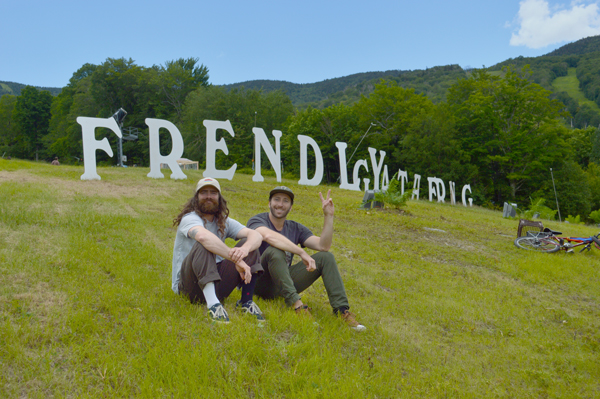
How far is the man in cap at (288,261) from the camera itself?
3.84 meters

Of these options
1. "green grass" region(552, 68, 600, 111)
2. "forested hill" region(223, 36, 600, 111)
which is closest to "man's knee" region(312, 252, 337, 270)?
"forested hill" region(223, 36, 600, 111)

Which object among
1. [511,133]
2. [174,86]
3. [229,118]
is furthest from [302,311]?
[174,86]

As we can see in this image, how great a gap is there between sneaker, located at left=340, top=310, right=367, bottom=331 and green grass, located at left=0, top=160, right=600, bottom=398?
0.26 ft

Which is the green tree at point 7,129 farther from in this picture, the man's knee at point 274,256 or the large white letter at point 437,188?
the man's knee at point 274,256

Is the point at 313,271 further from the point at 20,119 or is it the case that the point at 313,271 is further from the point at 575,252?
the point at 20,119

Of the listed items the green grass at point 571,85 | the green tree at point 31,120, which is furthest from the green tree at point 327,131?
the green grass at point 571,85

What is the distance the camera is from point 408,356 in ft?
12.1

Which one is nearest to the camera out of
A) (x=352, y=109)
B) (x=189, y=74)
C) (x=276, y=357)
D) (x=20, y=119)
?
(x=276, y=357)

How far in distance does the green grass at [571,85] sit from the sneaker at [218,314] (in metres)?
131

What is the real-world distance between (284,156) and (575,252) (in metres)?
39.1

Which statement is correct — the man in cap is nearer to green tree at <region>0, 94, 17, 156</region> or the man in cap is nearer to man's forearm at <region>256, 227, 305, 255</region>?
man's forearm at <region>256, 227, 305, 255</region>

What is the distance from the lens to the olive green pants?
12.5ft

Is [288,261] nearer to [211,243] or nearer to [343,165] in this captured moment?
[211,243]

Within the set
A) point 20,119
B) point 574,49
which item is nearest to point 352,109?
point 20,119
